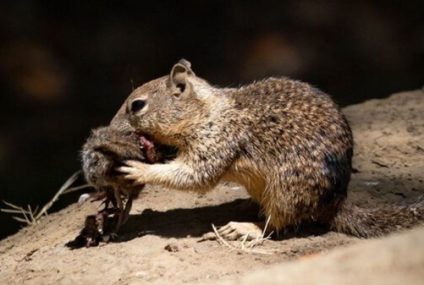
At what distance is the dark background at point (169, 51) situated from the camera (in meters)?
8.83

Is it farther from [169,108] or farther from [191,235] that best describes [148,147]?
[191,235]

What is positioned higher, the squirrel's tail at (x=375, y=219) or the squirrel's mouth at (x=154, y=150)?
the squirrel's mouth at (x=154, y=150)

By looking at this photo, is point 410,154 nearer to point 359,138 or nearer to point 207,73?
point 359,138

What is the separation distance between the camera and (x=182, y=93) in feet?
15.9

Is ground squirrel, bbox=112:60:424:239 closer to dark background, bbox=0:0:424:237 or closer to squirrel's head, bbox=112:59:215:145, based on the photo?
squirrel's head, bbox=112:59:215:145

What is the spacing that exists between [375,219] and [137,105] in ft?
5.05

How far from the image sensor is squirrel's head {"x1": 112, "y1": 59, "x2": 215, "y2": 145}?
15.5 feet

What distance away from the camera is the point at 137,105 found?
477 centimetres

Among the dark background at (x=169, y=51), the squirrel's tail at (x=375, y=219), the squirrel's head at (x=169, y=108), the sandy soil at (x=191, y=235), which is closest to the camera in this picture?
the sandy soil at (x=191, y=235)

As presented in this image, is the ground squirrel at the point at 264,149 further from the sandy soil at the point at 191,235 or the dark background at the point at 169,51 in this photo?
the dark background at the point at 169,51

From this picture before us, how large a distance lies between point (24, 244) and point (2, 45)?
498cm

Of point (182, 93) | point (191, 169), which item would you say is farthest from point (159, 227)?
point (182, 93)

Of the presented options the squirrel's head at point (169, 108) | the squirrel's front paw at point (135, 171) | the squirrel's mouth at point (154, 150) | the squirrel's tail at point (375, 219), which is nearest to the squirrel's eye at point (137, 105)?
the squirrel's head at point (169, 108)

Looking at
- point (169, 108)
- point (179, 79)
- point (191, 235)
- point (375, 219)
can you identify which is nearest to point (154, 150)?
point (169, 108)
